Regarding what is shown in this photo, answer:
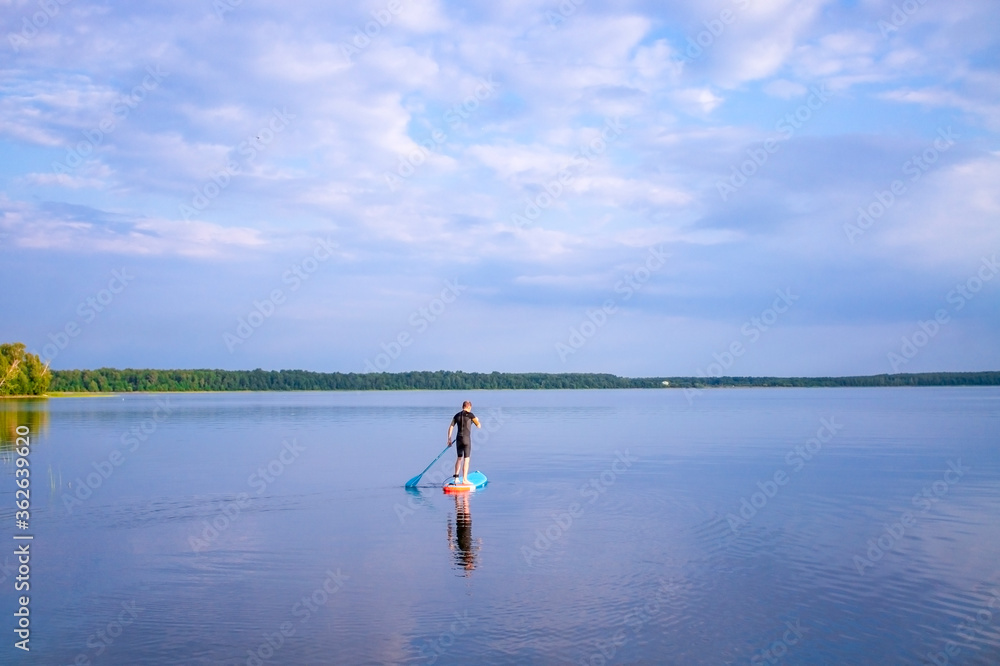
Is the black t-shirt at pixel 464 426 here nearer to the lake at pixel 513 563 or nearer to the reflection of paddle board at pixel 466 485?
the reflection of paddle board at pixel 466 485

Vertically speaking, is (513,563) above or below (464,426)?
below

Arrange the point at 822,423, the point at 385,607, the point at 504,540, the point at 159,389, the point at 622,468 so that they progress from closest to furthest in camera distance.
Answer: the point at 385,607 → the point at 504,540 → the point at 622,468 → the point at 822,423 → the point at 159,389

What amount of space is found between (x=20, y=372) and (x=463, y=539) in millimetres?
106336

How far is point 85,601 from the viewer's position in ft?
35.6

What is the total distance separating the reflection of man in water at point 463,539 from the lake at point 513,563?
87mm

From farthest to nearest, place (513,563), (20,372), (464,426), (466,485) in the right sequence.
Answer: (20,372)
(464,426)
(466,485)
(513,563)

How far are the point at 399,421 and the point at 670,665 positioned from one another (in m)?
46.0

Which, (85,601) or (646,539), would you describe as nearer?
(85,601)

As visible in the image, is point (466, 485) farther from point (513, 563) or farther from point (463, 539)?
A: point (513, 563)

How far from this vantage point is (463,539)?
1480cm

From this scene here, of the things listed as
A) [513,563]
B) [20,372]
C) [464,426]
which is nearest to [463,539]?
[513,563]

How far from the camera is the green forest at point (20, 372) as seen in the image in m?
100

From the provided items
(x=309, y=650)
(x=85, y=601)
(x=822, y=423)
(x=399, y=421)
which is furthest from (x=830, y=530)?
(x=399, y=421)

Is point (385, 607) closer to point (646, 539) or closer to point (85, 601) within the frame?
point (85, 601)
